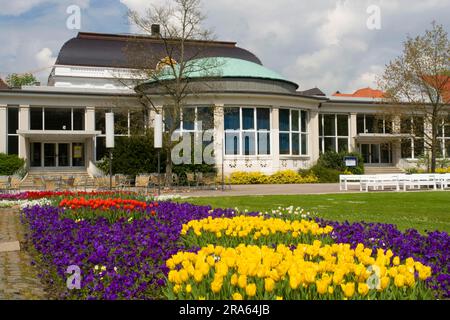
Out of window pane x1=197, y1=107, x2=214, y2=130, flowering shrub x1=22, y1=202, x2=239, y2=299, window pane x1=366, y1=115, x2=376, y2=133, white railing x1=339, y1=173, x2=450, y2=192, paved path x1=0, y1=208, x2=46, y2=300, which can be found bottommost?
paved path x1=0, y1=208, x2=46, y2=300

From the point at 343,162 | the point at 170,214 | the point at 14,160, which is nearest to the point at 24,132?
the point at 14,160

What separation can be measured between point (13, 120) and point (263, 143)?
55.4 ft

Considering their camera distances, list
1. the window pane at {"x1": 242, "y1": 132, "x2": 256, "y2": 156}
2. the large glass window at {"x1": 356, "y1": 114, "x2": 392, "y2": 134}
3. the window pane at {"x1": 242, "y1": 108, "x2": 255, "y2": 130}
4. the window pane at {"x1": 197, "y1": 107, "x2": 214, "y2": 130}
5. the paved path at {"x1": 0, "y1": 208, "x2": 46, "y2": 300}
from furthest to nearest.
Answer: the large glass window at {"x1": 356, "y1": 114, "x2": 392, "y2": 134}, the window pane at {"x1": 242, "y1": 108, "x2": 255, "y2": 130}, the window pane at {"x1": 242, "y1": 132, "x2": 256, "y2": 156}, the window pane at {"x1": 197, "y1": 107, "x2": 214, "y2": 130}, the paved path at {"x1": 0, "y1": 208, "x2": 46, "y2": 300}

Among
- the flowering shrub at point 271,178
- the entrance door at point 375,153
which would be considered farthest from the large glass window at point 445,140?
the flowering shrub at point 271,178

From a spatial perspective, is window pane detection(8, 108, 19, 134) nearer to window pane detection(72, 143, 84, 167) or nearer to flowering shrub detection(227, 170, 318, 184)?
window pane detection(72, 143, 84, 167)

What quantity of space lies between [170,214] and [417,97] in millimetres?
31126

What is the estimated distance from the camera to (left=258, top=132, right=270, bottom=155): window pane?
Result: 3409cm

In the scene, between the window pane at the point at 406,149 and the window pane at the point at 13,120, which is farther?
the window pane at the point at 406,149

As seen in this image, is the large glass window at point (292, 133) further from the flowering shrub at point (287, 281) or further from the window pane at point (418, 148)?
the flowering shrub at point (287, 281)

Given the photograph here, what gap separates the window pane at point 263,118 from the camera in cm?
3428

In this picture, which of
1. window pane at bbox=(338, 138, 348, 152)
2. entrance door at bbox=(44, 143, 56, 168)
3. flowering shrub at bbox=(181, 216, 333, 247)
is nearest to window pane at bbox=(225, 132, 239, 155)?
window pane at bbox=(338, 138, 348, 152)

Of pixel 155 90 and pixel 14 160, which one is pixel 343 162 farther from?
pixel 14 160

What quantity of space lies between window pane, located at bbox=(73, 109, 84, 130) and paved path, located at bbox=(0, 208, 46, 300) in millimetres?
27781

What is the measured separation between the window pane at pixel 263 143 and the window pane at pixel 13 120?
645 inches
